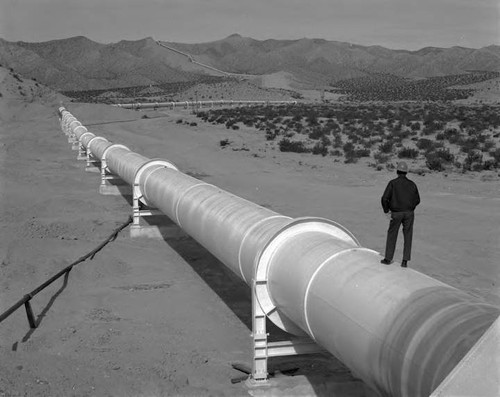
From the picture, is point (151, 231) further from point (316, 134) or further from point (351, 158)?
point (316, 134)

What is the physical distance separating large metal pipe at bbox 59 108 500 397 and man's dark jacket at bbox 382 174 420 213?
672mm

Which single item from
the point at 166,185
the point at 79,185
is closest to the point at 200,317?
the point at 166,185

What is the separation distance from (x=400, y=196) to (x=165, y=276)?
577 cm

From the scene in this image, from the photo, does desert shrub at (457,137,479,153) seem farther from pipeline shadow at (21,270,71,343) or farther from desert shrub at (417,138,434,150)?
pipeline shadow at (21,270,71,343)

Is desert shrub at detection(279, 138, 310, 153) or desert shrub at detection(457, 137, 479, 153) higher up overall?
desert shrub at detection(457, 137, 479, 153)

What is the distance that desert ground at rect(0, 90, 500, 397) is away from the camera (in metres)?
6.75

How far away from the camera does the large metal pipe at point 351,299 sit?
13.1 feet

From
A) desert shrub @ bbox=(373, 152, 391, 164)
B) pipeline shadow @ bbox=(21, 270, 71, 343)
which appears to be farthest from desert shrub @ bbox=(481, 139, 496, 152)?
pipeline shadow @ bbox=(21, 270, 71, 343)

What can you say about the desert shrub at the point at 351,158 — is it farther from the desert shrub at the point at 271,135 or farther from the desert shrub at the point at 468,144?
the desert shrub at the point at 271,135

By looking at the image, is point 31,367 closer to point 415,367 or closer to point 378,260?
point 378,260

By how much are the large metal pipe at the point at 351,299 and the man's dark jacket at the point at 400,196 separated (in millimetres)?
672

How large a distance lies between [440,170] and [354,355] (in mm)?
19822

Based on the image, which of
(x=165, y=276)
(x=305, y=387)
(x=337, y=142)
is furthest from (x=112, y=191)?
(x=337, y=142)

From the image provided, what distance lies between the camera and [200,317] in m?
9.38
